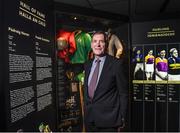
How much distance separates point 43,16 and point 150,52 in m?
1.72

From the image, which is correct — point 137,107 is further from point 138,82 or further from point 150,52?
point 150,52

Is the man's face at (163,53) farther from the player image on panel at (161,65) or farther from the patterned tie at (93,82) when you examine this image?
the patterned tie at (93,82)

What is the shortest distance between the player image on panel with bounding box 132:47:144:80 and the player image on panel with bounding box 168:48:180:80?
1.23 ft

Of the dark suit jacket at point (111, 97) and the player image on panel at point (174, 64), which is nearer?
the dark suit jacket at point (111, 97)

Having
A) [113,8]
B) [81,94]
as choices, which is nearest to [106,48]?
[81,94]

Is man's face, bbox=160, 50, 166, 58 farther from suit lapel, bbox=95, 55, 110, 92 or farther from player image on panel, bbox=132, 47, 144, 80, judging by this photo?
suit lapel, bbox=95, 55, 110, 92

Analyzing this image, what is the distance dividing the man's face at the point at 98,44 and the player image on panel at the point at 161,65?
1052 mm

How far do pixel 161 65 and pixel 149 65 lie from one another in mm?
160

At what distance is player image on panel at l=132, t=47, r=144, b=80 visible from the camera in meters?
3.02

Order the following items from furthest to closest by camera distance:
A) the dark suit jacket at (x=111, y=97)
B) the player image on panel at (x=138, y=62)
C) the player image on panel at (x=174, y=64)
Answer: the player image on panel at (x=138, y=62) → the player image on panel at (x=174, y=64) → the dark suit jacket at (x=111, y=97)

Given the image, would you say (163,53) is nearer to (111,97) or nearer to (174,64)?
(174,64)

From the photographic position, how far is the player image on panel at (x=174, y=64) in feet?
9.37

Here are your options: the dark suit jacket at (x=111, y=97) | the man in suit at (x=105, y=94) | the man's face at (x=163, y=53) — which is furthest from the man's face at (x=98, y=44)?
the man's face at (x=163, y=53)

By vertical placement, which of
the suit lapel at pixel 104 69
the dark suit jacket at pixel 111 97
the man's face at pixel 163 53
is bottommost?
the dark suit jacket at pixel 111 97
